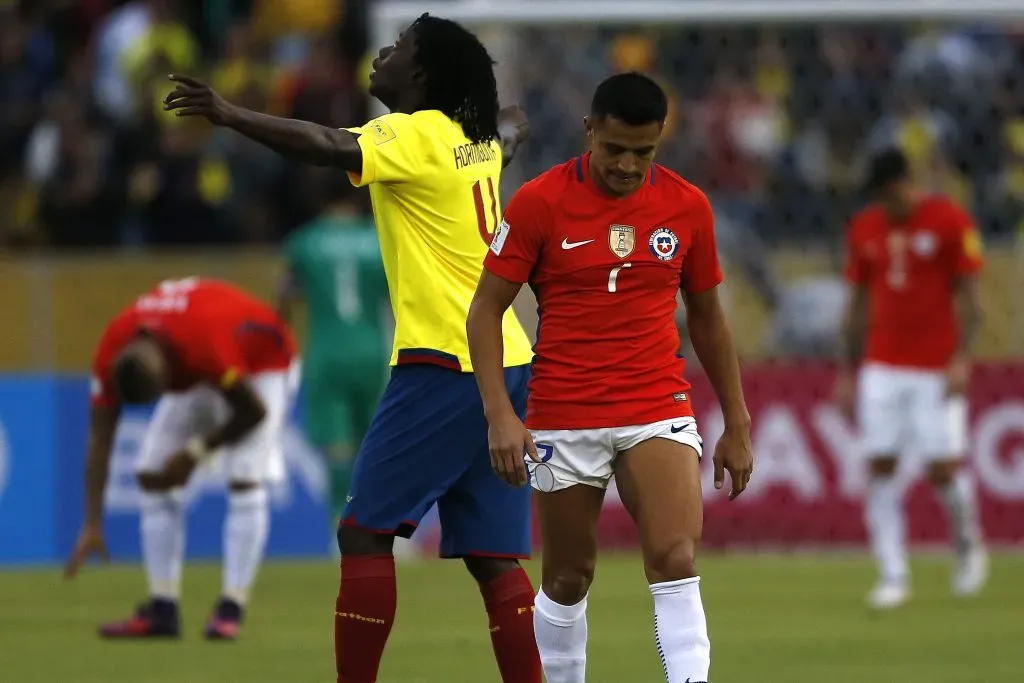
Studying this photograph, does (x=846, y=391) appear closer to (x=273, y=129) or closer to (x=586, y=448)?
(x=586, y=448)

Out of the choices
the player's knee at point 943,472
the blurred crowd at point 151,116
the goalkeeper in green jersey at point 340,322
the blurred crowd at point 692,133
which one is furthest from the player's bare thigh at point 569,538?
the blurred crowd at point 151,116

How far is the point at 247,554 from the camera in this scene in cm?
1030

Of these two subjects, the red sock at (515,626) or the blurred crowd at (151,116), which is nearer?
the red sock at (515,626)

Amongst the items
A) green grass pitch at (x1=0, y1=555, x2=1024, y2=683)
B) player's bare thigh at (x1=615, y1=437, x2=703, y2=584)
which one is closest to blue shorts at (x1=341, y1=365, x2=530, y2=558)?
player's bare thigh at (x1=615, y1=437, x2=703, y2=584)

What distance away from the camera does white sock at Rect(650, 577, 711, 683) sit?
6.06 m

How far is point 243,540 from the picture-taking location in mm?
10352

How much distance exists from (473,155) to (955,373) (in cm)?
576

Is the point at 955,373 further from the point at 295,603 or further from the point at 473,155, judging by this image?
the point at 473,155

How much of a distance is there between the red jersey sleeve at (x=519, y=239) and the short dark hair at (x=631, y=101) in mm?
353

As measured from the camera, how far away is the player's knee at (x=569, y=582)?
21.3ft

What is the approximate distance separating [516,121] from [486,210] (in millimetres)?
879

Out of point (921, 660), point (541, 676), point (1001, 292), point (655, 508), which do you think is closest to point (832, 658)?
point (921, 660)

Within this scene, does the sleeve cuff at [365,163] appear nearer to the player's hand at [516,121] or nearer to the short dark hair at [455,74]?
the short dark hair at [455,74]

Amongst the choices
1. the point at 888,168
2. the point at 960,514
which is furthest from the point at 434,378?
the point at 960,514
